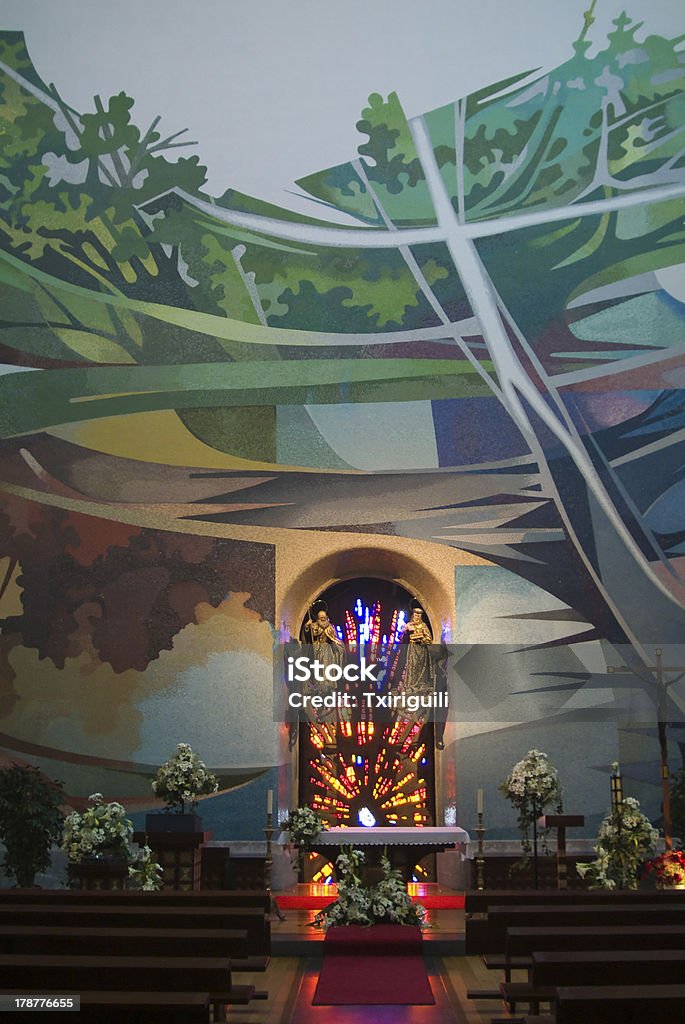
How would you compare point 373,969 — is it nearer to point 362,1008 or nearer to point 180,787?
point 362,1008

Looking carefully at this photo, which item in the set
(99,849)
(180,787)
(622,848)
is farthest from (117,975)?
(180,787)

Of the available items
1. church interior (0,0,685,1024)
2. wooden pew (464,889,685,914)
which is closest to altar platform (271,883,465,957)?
church interior (0,0,685,1024)

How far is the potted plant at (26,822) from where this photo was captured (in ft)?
34.2

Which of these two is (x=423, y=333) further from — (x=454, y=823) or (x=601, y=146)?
(x=454, y=823)

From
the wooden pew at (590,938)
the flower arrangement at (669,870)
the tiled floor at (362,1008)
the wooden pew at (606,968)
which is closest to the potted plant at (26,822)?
the tiled floor at (362,1008)

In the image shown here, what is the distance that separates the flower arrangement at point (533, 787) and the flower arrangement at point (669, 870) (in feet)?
4.48

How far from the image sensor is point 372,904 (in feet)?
27.4

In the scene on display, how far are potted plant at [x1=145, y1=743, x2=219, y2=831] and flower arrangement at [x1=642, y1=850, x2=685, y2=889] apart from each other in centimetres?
394

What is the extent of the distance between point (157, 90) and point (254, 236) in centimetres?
214

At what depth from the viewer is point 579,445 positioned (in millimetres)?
12102

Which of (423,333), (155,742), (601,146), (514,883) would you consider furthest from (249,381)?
(514,883)

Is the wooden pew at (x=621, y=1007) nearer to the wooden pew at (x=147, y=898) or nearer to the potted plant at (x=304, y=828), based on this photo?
the wooden pew at (x=147, y=898)

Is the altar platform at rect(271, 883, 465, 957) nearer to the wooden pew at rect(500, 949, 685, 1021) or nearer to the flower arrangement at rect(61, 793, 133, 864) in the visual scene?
the flower arrangement at rect(61, 793, 133, 864)

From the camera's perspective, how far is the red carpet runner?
6.73 metres
